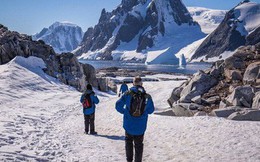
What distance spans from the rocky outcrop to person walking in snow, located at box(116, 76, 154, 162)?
267 inches

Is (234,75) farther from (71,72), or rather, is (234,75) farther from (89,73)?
(89,73)

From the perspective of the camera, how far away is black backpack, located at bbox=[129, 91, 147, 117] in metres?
8.00

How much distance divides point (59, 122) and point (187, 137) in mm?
7344

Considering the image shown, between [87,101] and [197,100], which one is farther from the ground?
[87,101]

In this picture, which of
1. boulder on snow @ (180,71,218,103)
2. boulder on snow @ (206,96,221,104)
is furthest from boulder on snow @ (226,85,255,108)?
boulder on snow @ (180,71,218,103)

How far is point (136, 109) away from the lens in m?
8.03

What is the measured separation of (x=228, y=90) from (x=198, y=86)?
2103mm

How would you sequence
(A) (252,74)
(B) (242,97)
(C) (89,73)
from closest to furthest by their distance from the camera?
(B) (242,97) → (A) (252,74) → (C) (89,73)

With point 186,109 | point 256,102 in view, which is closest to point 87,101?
point 186,109

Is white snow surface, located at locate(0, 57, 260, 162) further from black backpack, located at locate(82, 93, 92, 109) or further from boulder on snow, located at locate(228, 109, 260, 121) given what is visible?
black backpack, located at locate(82, 93, 92, 109)

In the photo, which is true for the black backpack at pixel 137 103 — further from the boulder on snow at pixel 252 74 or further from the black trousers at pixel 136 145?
the boulder on snow at pixel 252 74

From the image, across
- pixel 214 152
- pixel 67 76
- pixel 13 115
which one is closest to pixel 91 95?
pixel 13 115

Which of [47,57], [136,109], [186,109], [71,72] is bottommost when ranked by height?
[186,109]

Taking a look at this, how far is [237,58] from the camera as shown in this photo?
70.8ft
